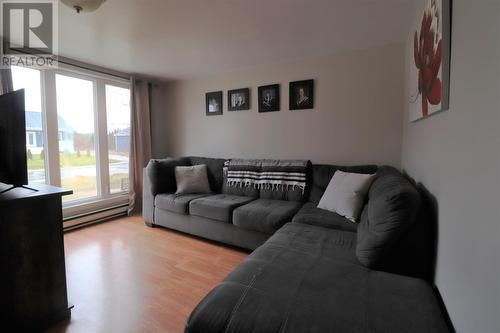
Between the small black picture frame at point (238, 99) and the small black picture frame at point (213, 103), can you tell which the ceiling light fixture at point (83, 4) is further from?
the small black picture frame at point (213, 103)

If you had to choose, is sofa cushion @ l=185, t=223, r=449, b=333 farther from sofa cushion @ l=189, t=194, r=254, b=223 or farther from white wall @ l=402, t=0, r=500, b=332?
sofa cushion @ l=189, t=194, r=254, b=223

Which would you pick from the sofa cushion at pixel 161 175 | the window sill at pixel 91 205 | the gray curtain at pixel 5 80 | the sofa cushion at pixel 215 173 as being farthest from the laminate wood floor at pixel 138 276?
the gray curtain at pixel 5 80

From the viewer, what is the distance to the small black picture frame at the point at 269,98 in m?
3.32

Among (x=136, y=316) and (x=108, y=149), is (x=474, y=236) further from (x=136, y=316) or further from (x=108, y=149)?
(x=108, y=149)

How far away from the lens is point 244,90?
3549 mm

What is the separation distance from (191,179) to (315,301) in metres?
2.55

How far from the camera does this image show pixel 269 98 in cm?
337

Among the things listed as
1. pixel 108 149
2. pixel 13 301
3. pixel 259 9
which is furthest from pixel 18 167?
pixel 108 149

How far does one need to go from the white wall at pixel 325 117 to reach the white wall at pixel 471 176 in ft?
5.42

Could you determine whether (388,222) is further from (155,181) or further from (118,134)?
(118,134)

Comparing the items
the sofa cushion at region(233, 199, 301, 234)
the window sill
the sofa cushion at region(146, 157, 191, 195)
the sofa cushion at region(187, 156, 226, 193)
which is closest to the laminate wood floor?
the window sill

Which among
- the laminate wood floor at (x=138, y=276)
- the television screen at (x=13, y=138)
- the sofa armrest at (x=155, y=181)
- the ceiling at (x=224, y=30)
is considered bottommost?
the laminate wood floor at (x=138, y=276)

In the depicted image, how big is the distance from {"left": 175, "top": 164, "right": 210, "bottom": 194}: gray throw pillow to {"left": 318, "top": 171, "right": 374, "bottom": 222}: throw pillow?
1.64m

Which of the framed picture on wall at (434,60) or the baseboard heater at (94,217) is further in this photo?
the baseboard heater at (94,217)
